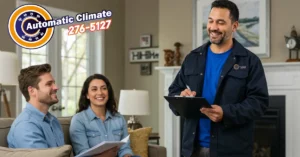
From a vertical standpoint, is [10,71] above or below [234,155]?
above

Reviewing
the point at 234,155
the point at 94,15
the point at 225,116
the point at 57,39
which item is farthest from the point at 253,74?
the point at 94,15

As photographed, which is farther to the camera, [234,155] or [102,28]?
[102,28]

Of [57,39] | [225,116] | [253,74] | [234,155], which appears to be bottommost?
[234,155]

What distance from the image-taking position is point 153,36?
6242 millimetres

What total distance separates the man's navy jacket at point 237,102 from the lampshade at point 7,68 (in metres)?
2.48

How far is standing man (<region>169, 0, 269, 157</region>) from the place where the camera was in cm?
182

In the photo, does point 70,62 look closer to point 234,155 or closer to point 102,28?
point 102,28

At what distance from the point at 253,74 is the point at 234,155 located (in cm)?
36

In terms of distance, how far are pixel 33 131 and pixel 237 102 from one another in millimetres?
1003

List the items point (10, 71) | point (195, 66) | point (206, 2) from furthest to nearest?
1. point (206, 2)
2. point (10, 71)
3. point (195, 66)

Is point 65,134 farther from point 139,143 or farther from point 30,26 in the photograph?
point 30,26

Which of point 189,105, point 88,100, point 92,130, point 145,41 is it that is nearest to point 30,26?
point 145,41

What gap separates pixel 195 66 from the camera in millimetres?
1949

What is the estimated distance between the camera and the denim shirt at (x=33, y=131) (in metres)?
2.07
